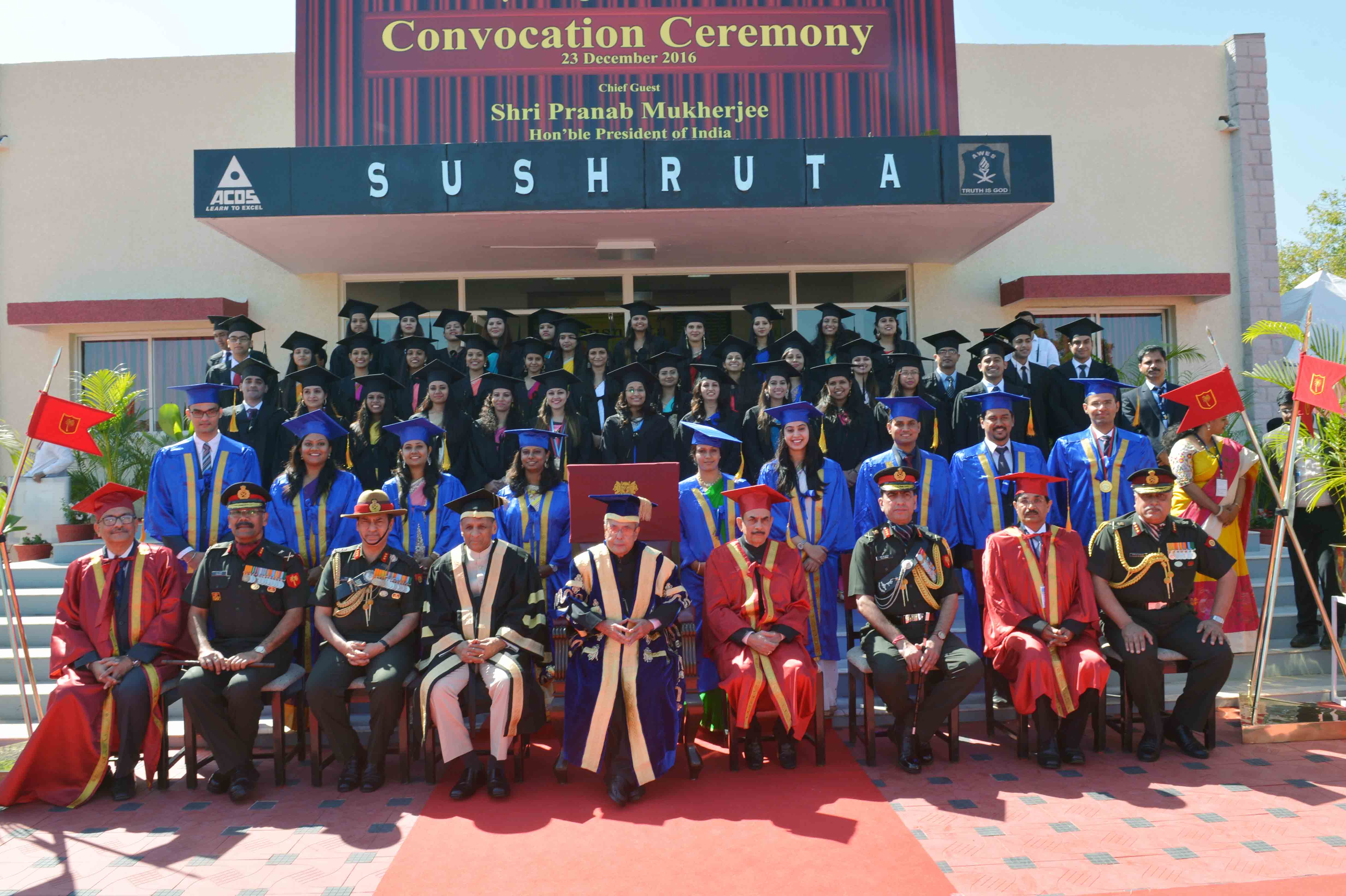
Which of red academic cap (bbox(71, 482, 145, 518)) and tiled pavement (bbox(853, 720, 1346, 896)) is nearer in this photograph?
tiled pavement (bbox(853, 720, 1346, 896))

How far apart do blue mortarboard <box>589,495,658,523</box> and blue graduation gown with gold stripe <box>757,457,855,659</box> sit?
95cm

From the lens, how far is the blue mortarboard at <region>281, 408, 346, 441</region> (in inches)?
223

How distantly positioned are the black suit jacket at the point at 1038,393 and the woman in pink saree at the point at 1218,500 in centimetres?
152

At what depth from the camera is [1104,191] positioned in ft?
34.9

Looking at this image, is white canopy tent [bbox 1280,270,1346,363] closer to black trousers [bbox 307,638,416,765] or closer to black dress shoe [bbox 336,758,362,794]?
black trousers [bbox 307,638,416,765]

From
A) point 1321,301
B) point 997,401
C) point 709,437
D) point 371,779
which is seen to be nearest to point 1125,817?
point 997,401

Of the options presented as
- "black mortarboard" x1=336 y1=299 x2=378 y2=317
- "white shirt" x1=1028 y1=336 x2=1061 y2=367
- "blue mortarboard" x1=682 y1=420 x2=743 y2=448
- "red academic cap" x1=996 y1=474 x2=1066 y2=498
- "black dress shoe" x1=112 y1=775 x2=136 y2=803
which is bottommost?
"black dress shoe" x1=112 y1=775 x2=136 y2=803

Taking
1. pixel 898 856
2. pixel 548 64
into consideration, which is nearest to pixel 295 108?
pixel 548 64

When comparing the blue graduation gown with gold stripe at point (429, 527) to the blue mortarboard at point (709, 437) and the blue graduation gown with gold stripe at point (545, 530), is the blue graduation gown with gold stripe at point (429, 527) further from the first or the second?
the blue mortarboard at point (709, 437)

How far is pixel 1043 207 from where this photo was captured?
8273 millimetres

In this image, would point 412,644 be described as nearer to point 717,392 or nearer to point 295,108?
point 717,392

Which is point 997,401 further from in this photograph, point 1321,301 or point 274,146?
point 274,146

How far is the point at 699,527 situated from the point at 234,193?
18.4ft

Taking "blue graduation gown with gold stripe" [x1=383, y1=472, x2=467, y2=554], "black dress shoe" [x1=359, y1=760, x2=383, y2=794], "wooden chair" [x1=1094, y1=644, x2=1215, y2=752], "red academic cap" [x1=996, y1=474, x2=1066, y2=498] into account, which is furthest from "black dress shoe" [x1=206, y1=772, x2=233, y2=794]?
"wooden chair" [x1=1094, y1=644, x2=1215, y2=752]
